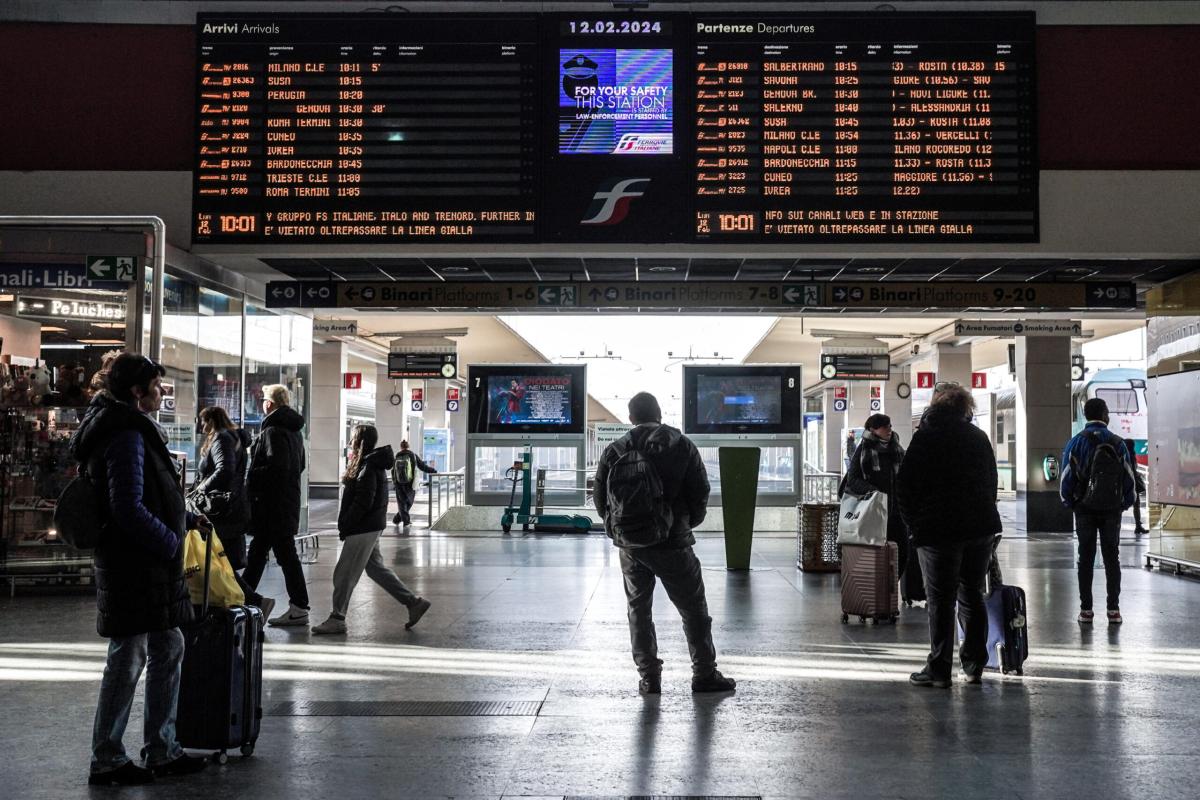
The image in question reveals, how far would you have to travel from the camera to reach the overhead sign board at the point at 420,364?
25.4 m

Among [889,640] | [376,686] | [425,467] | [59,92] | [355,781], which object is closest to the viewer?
[355,781]

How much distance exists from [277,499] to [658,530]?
3785 mm

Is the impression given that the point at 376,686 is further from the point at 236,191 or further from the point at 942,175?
the point at 942,175

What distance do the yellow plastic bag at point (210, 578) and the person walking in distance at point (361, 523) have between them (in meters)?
3.20

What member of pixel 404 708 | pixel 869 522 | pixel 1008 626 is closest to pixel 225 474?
pixel 404 708

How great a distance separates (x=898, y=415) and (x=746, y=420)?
1541cm

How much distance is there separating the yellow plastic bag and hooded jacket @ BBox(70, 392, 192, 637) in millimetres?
363

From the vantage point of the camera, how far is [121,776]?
445 centimetres

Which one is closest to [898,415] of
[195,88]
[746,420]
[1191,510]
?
[746,420]

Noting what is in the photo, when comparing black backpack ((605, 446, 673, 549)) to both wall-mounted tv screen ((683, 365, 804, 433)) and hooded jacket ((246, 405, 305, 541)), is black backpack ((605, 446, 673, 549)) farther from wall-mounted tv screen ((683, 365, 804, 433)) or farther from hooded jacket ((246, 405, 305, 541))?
wall-mounted tv screen ((683, 365, 804, 433))

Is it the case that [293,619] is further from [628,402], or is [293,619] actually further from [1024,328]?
[1024,328]

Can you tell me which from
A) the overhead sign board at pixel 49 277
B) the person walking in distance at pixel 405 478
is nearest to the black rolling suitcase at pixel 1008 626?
the overhead sign board at pixel 49 277

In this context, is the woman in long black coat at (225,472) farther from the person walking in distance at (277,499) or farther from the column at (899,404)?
the column at (899,404)

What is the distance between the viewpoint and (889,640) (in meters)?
8.09
